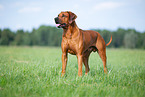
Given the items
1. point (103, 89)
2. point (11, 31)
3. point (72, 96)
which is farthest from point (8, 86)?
point (11, 31)

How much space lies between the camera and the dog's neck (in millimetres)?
4551

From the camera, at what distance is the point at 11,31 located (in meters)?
37.4

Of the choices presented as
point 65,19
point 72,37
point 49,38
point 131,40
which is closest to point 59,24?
point 65,19

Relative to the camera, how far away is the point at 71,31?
180 inches

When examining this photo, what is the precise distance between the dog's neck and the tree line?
72.9 feet

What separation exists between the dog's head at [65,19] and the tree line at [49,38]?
2237cm

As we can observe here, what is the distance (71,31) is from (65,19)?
439mm

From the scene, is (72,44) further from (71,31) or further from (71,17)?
(71,17)

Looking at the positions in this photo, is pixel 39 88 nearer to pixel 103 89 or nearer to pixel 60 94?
pixel 60 94

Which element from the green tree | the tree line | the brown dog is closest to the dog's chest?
the brown dog

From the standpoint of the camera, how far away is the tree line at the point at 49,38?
32.6 meters

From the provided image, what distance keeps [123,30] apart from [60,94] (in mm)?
37960

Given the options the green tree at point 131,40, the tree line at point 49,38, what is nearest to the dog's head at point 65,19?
the tree line at point 49,38

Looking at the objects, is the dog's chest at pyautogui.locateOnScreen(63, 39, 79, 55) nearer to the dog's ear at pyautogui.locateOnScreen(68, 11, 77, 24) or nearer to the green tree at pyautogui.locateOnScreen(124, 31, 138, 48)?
the dog's ear at pyautogui.locateOnScreen(68, 11, 77, 24)
